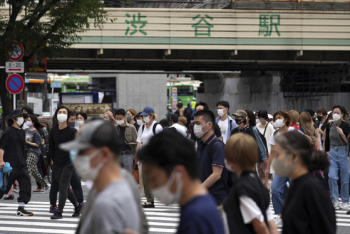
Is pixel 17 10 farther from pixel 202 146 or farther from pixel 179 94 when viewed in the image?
pixel 179 94

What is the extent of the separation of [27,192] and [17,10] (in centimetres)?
834

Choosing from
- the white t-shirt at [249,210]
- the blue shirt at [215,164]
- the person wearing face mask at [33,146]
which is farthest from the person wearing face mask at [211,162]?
the person wearing face mask at [33,146]

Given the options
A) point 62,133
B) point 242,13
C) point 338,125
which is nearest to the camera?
point 62,133

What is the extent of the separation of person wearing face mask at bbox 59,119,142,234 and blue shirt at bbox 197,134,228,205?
112 inches

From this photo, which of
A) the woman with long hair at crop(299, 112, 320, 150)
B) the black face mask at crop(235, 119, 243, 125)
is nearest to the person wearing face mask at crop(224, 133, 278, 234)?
the woman with long hair at crop(299, 112, 320, 150)

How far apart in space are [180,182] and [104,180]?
0.37 meters

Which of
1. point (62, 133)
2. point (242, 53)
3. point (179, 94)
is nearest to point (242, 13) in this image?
point (242, 53)

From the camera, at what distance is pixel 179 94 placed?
61.8 m

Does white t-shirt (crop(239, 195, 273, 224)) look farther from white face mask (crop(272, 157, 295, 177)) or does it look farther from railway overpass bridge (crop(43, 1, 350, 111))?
railway overpass bridge (crop(43, 1, 350, 111))

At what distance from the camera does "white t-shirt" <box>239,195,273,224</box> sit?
3416 mm

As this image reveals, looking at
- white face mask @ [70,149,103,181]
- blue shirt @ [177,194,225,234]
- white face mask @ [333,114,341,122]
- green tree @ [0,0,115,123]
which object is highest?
green tree @ [0,0,115,123]

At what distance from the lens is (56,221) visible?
8703 millimetres

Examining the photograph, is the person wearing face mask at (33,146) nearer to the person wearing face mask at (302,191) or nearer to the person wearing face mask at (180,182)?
the person wearing face mask at (302,191)

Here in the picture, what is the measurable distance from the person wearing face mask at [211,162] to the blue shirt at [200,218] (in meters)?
2.84
